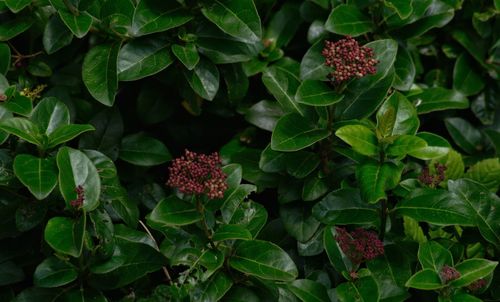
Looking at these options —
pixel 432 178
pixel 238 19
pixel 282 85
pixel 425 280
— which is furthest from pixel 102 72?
pixel 425 280

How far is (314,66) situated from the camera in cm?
276

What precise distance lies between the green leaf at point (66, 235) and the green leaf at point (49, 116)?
34 cm

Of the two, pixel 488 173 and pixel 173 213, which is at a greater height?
pixel 173 213

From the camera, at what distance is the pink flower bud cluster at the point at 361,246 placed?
2208mm

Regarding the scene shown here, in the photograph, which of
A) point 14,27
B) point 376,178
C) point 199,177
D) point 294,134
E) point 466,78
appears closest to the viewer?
point 199,177

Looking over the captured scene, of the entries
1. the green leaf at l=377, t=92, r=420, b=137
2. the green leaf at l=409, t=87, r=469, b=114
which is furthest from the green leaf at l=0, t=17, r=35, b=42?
the green leaf at l=409, t=87, r=469, b=114

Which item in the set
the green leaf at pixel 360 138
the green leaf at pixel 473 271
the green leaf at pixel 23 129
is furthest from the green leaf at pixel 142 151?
the green leaf at pixel 473 271

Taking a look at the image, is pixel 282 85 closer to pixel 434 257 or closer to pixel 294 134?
pixel 294 134

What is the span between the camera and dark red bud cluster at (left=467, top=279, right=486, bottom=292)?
2282 millimetres

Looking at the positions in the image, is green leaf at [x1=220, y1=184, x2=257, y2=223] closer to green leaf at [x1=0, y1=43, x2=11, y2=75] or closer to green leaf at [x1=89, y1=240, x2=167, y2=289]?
green leaf at [x1=89, y1=240, x2=167, y2=289]

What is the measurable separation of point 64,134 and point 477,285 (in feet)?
4.31

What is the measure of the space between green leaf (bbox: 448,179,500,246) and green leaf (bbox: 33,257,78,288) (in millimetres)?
1198

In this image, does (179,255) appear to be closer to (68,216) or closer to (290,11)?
(68,216)

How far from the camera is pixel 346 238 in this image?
2275mm
